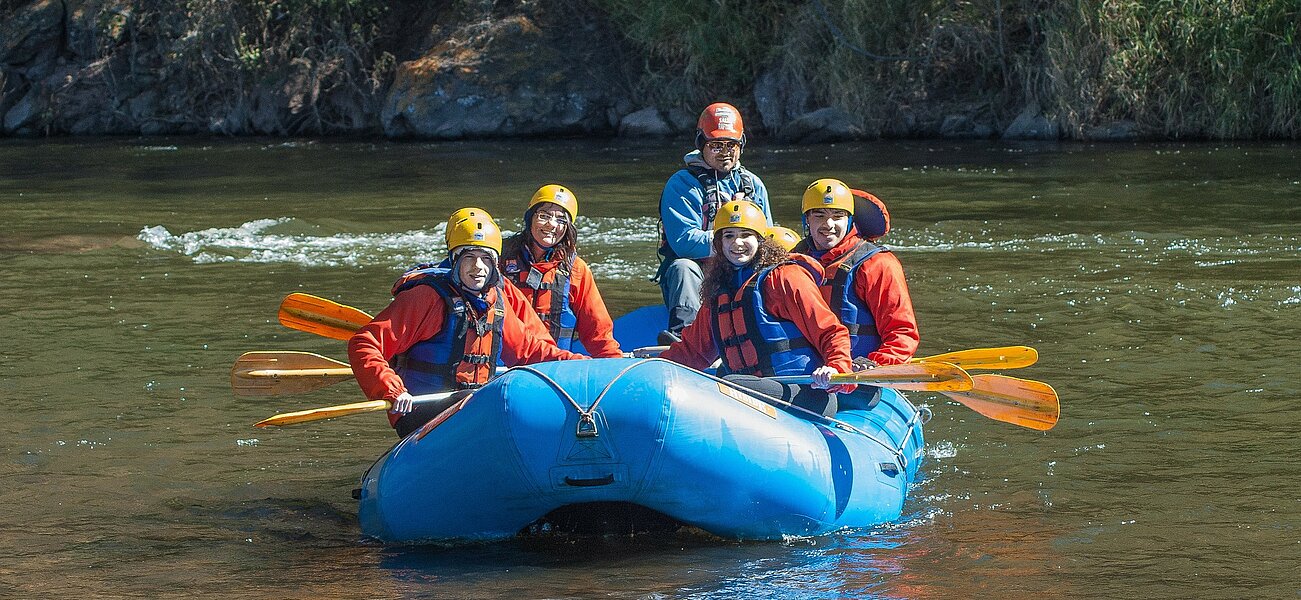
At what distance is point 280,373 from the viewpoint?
18.3 feet

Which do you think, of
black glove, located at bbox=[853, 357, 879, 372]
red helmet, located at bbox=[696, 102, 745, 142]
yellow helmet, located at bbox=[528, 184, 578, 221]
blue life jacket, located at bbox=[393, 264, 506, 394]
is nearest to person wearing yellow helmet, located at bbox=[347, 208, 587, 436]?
blue life jacket, located at bbox=[393, 264, 506, 394]

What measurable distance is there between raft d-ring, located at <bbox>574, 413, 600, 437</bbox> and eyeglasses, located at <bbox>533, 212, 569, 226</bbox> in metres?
1.55

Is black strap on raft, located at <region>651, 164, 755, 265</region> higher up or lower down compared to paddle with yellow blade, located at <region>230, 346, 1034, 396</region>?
higher up

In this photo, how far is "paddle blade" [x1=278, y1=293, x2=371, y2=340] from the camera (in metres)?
5.86

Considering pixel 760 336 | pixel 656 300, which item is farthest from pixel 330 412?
pixel 656 300

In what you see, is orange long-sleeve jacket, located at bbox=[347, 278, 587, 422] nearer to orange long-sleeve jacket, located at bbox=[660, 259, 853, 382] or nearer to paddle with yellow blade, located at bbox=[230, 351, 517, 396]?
paddle with yellow blade, located at bbox=[230, 351, 517, 396]

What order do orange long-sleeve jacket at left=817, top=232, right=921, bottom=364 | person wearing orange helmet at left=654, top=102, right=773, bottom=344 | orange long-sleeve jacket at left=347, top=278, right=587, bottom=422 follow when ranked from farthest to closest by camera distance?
person wearing orange helmet at left=654, top=102, right=773, bottom=344 < orange long-sleeve jacket at left=817, top=232, right=921, bottom=364 < orange long-sleeve jacket at left=347, top=278, right=587, bottom=422

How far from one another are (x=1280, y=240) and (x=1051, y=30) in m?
6.82

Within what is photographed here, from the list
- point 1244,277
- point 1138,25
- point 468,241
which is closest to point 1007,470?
point 468,241

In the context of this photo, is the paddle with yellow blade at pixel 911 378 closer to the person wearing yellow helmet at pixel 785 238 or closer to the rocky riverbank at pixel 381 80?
the person wearing yellow helmet at pixel 785 238

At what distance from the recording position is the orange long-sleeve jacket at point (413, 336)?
520 cm

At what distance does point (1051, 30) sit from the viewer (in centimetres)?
1720

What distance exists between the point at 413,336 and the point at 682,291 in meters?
1.55

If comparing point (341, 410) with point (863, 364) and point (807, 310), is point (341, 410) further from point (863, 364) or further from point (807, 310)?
point (863, 364)
